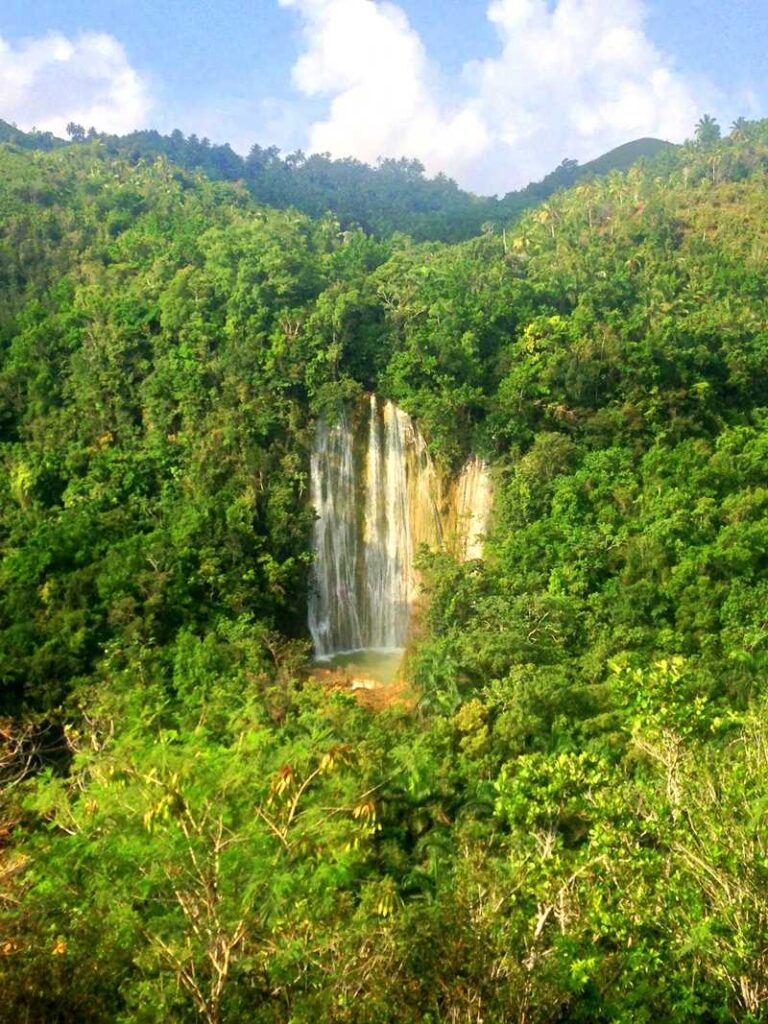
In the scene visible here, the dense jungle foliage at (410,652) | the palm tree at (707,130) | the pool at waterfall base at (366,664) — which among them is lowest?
the pool at waterfall base at (366,664)

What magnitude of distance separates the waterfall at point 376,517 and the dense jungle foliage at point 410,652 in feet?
2.43

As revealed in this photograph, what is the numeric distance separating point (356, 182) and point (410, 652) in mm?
47822

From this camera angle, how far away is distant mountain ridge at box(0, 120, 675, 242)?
144 ft

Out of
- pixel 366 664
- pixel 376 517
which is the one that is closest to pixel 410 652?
pixel 366 664

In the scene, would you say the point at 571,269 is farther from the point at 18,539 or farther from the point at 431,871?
the point at 431,871

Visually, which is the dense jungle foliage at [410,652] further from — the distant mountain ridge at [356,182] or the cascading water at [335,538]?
the distant mountain ridge at [356,182]

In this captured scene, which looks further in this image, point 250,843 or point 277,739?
point 277,739

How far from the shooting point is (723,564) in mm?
14484

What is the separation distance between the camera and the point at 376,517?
19062 millimetres

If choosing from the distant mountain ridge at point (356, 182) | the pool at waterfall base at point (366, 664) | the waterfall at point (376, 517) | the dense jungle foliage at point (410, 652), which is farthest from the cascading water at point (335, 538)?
the distant mountain ridge at point (356, 182)

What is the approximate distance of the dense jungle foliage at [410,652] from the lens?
15.8 feet

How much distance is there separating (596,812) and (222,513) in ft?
41.1

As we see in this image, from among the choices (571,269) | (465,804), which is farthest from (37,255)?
(465,804)

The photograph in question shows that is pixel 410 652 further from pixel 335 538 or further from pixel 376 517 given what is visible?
pixel 376 517
